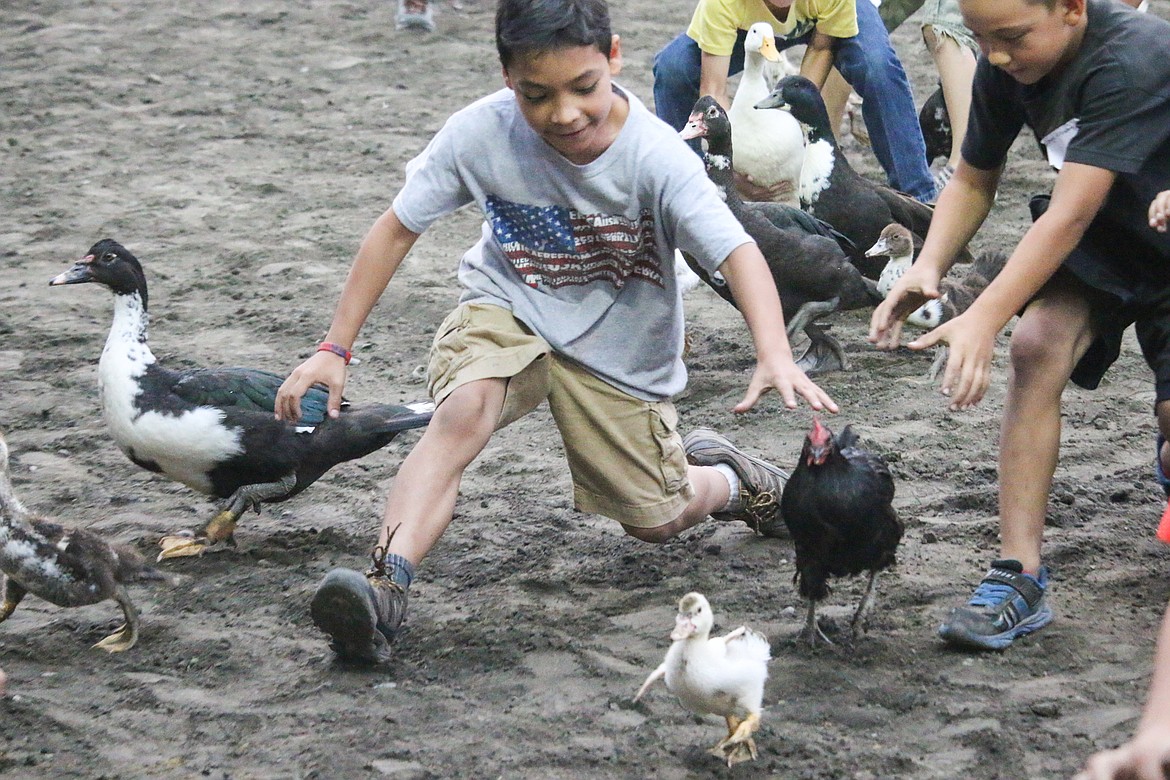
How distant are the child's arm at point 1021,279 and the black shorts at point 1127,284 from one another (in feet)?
0.62

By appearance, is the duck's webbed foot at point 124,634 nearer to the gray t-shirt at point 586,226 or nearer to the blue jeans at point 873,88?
the gray t-shirt at point 586,226

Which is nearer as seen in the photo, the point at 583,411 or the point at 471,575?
the point at 583,411

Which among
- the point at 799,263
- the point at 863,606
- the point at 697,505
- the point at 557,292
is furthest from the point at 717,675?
the point at 799,263

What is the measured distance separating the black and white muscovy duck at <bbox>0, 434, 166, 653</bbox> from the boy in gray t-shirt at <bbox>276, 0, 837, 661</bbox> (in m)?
0.65

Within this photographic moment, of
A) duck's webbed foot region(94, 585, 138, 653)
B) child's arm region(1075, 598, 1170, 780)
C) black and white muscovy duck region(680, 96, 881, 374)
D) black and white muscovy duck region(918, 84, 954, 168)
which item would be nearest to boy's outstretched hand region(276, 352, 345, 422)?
duck's webbed foot region(94, 585, 138, 653)

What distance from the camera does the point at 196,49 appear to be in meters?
10.5

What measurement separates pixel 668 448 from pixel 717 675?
3.38 feet

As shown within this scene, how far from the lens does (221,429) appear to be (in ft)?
13.9

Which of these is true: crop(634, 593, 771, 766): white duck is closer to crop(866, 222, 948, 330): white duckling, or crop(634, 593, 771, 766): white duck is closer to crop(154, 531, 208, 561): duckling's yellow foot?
crop(154, 531, 208, 561): duckling's yellow foot

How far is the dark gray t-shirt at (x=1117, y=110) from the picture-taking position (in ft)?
10.2

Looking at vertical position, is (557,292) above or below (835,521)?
above

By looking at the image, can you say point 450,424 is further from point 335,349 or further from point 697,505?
point 697,505

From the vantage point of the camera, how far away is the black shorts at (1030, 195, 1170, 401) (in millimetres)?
3299

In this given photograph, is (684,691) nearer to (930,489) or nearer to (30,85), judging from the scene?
(930,489)
